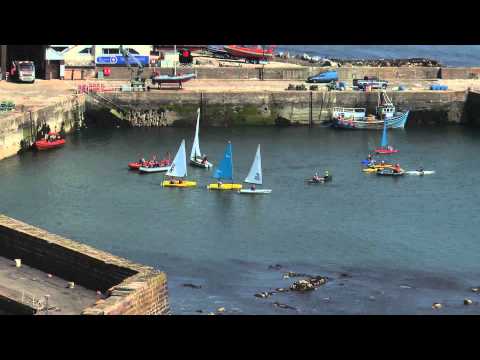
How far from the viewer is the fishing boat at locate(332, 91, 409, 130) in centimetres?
8550

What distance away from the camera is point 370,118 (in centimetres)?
8644

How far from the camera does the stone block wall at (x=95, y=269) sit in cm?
2748

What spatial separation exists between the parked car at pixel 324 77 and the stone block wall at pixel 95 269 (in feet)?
185

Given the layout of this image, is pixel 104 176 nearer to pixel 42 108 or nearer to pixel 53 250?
pixel 42 108

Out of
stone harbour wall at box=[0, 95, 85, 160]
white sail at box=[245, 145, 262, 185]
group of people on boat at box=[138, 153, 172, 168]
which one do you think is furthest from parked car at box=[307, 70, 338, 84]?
white sail at box=[245, 145, 262, 185]

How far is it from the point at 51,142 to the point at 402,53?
76.3m

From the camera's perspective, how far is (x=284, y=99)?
86.2 meters

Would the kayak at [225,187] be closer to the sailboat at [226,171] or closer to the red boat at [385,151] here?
the sailboat at [226,171]

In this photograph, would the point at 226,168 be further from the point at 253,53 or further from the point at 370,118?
the point at 253,53

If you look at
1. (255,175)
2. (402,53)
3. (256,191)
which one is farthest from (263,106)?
(402,53)

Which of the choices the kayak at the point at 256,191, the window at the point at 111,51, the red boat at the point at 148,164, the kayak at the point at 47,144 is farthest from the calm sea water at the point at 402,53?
the kayak at the point at 256,191

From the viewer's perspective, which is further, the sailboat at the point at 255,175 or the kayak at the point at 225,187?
the kayak at the point at 225,187
